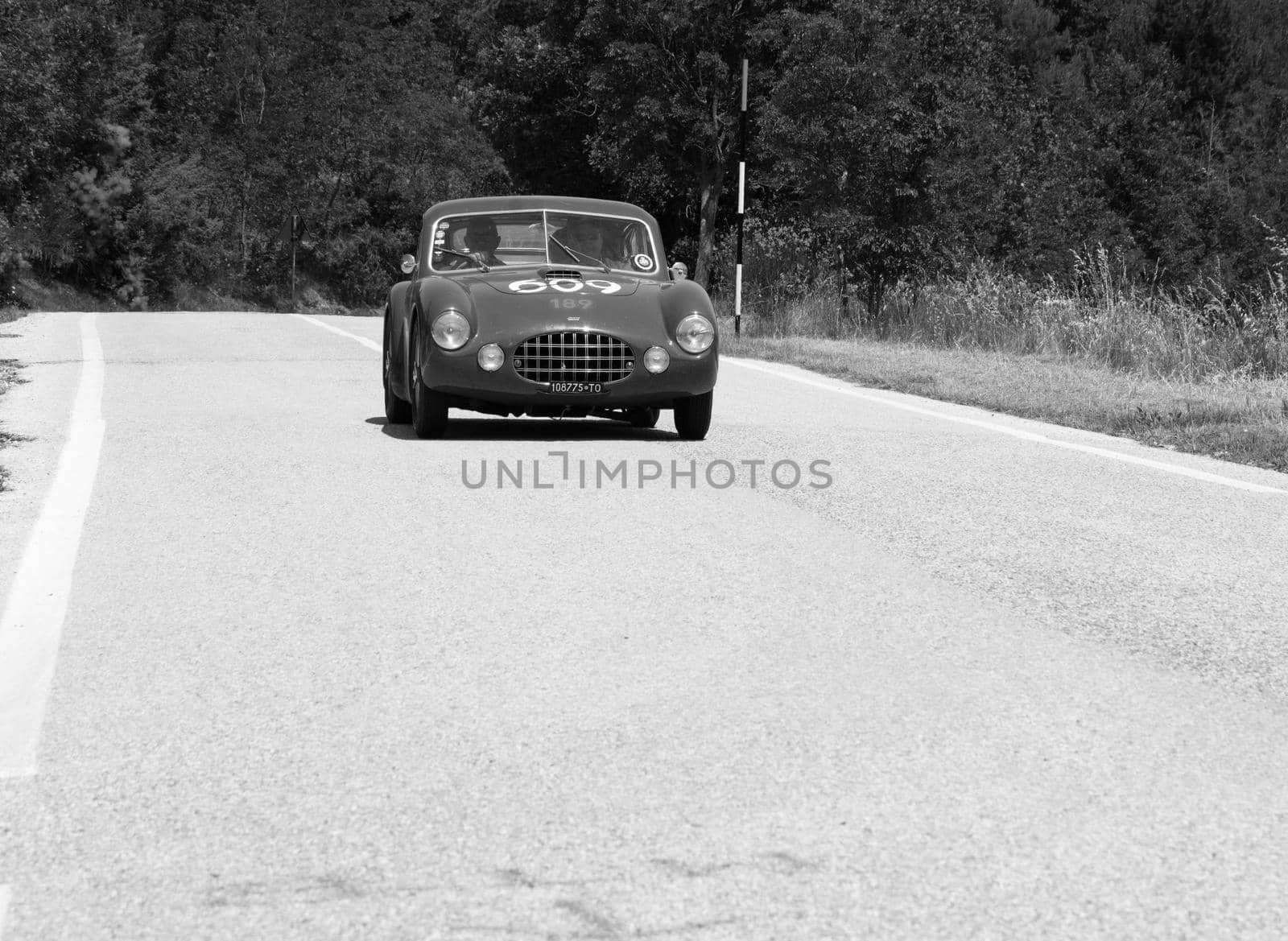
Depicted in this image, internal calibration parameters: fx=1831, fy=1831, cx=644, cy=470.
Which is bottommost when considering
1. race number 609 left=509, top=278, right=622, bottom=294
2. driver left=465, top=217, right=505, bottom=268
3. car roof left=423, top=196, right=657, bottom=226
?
race number 609 left=509, top=278, right=622, bottom=294

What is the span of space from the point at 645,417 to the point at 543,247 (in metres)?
1.25

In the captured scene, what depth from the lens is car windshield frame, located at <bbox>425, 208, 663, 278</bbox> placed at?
11.4 m

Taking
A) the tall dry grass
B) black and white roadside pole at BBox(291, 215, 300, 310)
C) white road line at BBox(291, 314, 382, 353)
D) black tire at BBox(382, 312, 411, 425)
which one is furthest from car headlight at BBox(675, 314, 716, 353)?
black and white roadside pole at BBox(291, 215, 300, 310)

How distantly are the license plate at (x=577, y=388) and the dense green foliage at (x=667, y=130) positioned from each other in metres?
13.0

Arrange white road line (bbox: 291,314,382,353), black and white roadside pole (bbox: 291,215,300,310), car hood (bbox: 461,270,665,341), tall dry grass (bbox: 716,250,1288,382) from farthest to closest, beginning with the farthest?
black and white roadside pole (bbox: 291,215,300,310) < white road line (bbox: 291,314,382,353) < tall dry grass (bbox: 716,250,1288,382) < car hood (bbox: 461,270,665,341)

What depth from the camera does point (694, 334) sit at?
415 inches

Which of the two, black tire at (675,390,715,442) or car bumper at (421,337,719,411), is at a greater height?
car bumper at (421,337,719,411)

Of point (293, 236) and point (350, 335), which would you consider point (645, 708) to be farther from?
point (293, 236)

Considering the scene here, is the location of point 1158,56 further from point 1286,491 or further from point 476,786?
point 476,786

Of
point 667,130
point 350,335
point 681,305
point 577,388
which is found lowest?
point 350,335

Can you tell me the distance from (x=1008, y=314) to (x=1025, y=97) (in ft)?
31.2

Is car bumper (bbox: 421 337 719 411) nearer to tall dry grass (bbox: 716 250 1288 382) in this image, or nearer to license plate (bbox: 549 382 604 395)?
license plate (bbox: 549 382 604 395)

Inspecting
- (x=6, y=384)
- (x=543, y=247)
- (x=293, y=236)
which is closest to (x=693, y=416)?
(x=543, y=247)

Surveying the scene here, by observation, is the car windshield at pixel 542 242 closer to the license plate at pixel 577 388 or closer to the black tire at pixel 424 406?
the black tire at pixel 424 406
